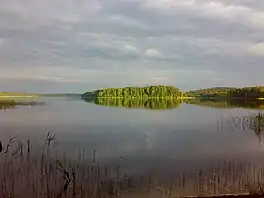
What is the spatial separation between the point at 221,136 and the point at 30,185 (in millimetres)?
9880

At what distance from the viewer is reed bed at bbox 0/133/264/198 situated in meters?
6.07

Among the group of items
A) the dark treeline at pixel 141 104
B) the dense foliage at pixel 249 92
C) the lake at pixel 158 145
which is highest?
the dense foliage at pixel 249 92

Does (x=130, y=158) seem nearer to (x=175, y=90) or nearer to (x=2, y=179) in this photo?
(x=2, y=179)

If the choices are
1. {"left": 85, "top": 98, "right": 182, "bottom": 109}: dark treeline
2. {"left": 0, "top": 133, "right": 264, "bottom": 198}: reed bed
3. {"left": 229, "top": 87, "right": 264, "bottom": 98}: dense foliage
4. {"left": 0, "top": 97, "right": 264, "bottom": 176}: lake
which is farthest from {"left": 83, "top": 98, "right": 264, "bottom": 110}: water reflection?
{"left": 0, "top": 133, "right": 264, "bottom": 198}: reed bed

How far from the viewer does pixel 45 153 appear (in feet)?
31.6

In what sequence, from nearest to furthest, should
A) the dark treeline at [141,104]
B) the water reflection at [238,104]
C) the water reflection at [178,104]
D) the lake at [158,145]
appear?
the lake at [158,145], the water reflection at [238,104], the water reflection at [178,104], the dark treeline at [141,104]

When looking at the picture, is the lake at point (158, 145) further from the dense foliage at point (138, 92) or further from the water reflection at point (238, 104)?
the dense foliage at point (138, 92)

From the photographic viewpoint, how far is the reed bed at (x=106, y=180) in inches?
239

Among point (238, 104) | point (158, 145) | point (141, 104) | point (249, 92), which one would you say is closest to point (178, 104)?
point (141, 104)

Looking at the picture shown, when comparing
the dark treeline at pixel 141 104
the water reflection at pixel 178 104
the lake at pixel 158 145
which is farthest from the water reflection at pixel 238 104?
the lake at pixel 158 145

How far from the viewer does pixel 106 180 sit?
6879 millimetres

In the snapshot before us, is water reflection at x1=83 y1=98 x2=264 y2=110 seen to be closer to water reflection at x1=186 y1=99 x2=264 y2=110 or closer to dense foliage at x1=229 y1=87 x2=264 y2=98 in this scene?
water reflection at x1=186 y1=99 x2=264 y2=110

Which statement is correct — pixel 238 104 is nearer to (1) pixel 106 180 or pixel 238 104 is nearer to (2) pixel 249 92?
(2) pixel 249 92

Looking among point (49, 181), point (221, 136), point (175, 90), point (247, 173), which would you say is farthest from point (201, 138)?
point (175, 90)
